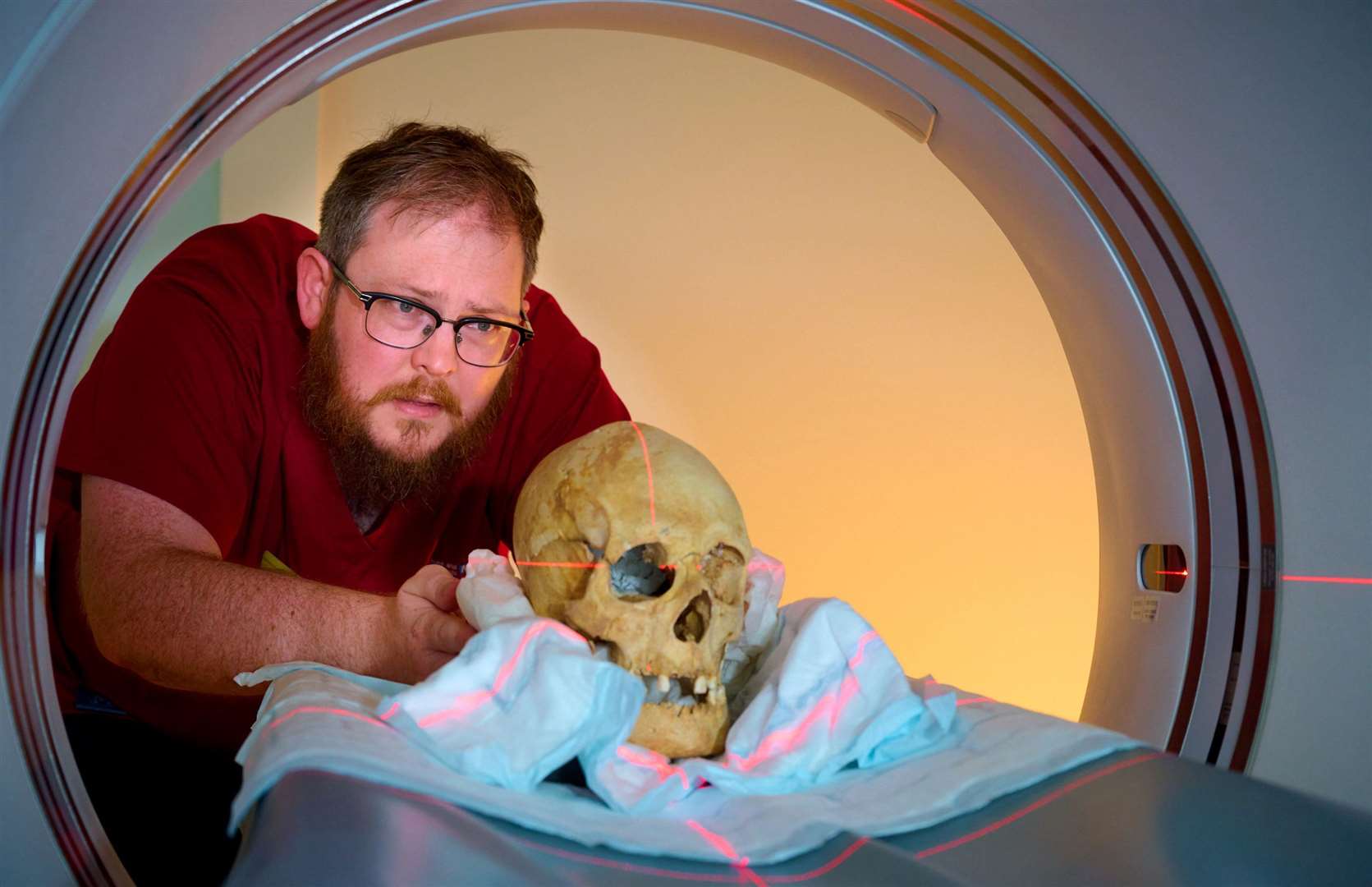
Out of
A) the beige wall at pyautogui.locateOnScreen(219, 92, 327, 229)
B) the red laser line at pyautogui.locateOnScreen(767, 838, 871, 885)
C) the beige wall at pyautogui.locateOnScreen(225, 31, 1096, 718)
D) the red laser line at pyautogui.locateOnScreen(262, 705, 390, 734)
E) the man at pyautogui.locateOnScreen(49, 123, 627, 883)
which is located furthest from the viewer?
the beige wall at pyautogui.locateOnScreen(219, 92, 327, 229)

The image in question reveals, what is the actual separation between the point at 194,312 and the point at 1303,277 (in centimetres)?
168

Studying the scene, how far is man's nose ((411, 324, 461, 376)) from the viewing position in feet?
A: 6.39

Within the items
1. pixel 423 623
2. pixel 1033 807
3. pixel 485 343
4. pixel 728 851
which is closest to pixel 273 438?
pixel 485 343

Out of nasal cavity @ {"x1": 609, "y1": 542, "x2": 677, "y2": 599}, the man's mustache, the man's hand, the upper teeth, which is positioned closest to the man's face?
the man's mustache

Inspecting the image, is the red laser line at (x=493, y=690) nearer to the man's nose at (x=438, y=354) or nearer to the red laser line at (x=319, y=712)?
the red laser line at (x=319, y=712)

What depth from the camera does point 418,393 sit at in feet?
6.68

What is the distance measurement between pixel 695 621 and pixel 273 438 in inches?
41.3

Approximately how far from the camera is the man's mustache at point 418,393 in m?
2.03

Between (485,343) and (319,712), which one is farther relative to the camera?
(485,343)

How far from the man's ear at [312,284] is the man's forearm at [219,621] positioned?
570 mm

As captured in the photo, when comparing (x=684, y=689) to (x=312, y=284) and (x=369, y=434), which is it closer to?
(x=369, y=434)

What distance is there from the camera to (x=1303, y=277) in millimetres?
1366

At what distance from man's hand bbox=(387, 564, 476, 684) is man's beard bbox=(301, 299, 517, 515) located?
1.99 ft

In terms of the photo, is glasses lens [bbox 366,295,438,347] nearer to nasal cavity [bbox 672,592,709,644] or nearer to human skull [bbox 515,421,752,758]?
human skull [bbox 515,421,752,758]
